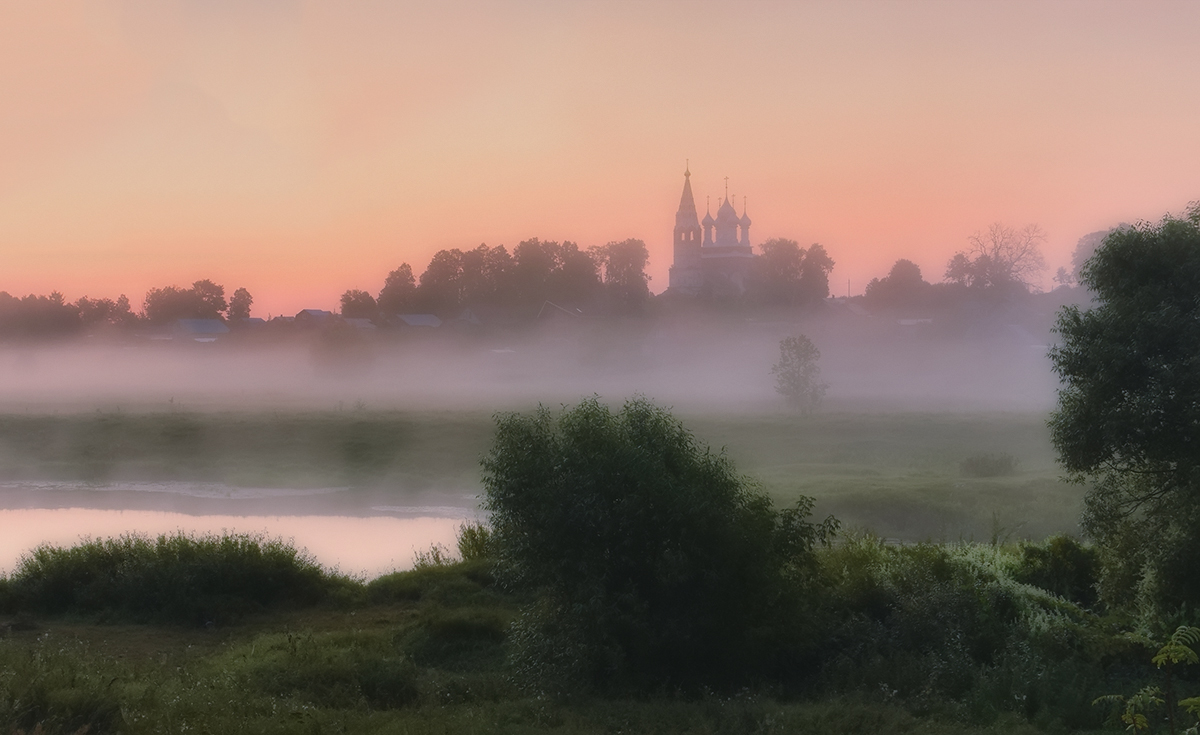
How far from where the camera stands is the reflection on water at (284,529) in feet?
116

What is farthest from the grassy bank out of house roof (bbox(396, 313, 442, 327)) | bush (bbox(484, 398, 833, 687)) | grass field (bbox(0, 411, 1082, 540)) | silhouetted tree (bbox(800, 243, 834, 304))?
silhouetted tree (bbox(800, 243, 834, 304))

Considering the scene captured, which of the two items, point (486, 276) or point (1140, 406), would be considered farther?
point (486, 276)

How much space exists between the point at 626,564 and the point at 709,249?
167 meters

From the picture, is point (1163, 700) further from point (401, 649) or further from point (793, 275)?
point (793, 275)

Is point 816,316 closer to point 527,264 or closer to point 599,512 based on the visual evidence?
point 527,264

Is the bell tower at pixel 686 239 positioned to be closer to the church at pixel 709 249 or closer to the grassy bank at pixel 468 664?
the church at pixel 709 249

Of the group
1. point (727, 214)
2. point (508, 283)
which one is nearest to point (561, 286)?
point (508, 283)

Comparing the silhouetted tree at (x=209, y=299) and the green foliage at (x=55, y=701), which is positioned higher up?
the silhouetted tree at (x=209, y=299)

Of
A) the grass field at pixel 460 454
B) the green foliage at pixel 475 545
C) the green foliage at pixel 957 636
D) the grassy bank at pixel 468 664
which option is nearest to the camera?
the grassy bank at pixel 468 664

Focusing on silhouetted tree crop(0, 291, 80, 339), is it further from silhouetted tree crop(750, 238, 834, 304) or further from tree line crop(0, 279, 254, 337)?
silhouetted tree crop(750, 238, 834, 304)

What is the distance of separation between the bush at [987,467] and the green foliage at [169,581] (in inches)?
1339

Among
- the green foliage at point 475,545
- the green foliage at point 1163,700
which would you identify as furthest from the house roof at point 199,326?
the green foliage at point 1163,700

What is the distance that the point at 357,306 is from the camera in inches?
5379

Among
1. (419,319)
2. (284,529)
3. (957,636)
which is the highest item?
(419,319)
